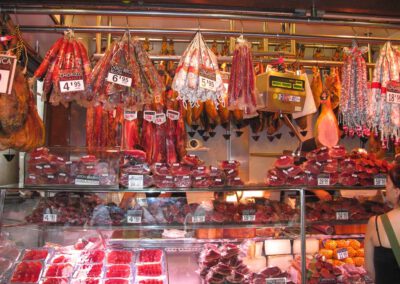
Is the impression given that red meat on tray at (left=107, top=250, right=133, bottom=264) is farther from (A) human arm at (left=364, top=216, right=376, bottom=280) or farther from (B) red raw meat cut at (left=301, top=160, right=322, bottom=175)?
(A) human arm at (left=364, top=216, right=376, bottom=280)

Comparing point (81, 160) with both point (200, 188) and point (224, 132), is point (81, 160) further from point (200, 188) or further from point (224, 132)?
point (224, 132)

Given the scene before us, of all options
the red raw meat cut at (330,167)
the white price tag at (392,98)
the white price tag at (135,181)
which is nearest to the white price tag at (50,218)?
the white price tag at (135,181)

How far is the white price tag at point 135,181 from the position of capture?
11.6 feet

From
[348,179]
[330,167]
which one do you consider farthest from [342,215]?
[330,167]

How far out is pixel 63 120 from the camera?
593 cm

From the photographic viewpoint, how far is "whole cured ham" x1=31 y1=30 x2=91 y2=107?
3.27 metres

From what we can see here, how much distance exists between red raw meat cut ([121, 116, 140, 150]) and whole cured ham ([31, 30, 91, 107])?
1.87 m

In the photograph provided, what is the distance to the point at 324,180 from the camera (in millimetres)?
3854

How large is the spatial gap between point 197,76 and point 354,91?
4.92ft

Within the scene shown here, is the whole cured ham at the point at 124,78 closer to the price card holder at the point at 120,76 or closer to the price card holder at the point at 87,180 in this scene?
the price card holder at the point at 120,76

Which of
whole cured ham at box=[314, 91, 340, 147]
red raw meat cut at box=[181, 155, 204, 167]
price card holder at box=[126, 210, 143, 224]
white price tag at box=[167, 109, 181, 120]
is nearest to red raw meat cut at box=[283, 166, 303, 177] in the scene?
red raw meat cut at box=[181, 155, 204, 167]

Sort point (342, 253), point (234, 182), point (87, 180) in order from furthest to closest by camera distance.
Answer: point (342, 253) < point (234, 182) < point (87, 180)

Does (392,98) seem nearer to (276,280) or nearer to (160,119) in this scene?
(276,280)

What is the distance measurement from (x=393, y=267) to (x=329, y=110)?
2.47m
